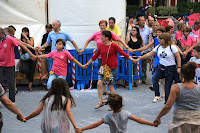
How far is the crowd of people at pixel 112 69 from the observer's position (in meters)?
4.99

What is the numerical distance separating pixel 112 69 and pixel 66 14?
3965 millimetres

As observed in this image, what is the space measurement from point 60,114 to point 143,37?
7822 mm

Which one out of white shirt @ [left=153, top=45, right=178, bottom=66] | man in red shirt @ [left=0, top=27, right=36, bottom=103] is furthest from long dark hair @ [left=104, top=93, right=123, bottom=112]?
man in red shirt @ [left=0, top=27, right=36, bottom=103]

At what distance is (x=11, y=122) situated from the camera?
7906mm

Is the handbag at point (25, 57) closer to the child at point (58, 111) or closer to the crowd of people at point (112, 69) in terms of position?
the crowd of people at point (112, 69)

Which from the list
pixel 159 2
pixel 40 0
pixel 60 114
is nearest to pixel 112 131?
pixel 60 114

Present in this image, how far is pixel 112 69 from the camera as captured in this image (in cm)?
894

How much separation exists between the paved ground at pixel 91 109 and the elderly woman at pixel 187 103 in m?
2.20

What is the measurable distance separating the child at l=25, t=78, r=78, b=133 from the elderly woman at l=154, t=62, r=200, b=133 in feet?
4.35

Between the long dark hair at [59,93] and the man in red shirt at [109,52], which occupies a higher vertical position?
the man in red shirt at [109,52]

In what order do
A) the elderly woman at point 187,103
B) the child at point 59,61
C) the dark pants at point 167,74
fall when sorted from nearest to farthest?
the elderly woman at point 187,103 → the dark pants at point 167,74 → the child at point 59,61

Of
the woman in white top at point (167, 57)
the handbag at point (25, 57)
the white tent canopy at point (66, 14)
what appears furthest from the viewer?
the white tent canopy at point (66, 14)

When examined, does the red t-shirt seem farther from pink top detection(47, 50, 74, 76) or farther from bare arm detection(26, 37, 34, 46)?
bare arm detection(26, 37, 34, 46)

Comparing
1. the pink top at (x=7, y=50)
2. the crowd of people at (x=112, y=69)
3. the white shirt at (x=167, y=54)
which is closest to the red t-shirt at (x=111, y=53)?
the crowd of people at (x=112, y=69)
